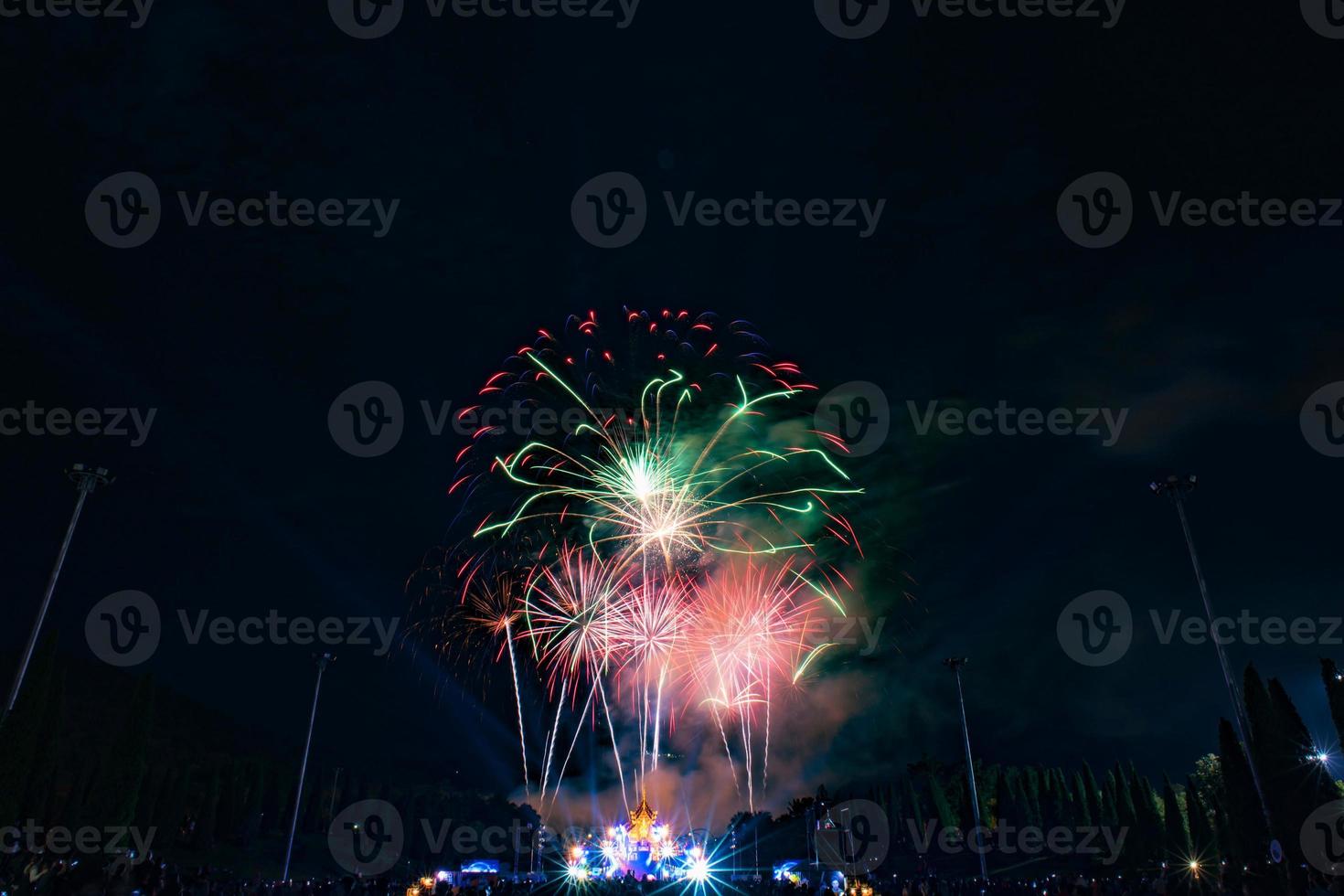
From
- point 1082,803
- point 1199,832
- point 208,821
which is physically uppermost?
point 1082,803

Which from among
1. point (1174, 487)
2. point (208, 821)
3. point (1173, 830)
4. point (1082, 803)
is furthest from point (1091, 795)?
point (208, 821)

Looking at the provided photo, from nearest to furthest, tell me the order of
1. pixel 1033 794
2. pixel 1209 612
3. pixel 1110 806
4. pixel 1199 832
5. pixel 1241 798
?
pixel 1209 612 → pixel 1241 798 → pixel 1199 832 → pixel 1110 806 → pixel 1033 794

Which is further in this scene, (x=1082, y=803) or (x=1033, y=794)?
(x=1033, y=794)

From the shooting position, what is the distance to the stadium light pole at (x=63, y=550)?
2370 centimetres

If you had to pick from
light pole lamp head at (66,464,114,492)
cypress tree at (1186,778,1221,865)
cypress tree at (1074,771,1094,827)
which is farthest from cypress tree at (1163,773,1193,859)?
light pole lamp head at (66,464,114,492)

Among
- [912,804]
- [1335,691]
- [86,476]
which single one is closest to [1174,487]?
[1335,691]

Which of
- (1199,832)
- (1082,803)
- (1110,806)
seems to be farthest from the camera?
(1082,803)

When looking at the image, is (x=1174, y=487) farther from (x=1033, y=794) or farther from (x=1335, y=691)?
(x=1033, y=794)

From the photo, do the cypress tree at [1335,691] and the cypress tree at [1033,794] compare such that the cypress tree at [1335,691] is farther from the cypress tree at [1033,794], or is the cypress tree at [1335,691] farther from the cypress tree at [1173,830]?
the cypress tree at [1033,794]

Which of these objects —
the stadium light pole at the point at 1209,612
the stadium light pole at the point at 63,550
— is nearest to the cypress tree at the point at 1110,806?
the stadium light pole at the point at 1209,612

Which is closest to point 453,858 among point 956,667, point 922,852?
point 922,852

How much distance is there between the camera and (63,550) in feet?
80.8

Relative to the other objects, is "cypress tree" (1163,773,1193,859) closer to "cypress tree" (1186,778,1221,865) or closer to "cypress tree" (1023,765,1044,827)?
"cypress tree" (1186,778,1221,865)

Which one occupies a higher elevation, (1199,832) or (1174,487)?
(1174,487)
